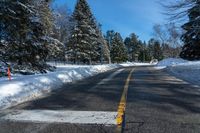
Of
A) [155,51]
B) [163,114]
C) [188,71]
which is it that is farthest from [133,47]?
[163,114]

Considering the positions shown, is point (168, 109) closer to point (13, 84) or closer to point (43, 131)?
point (43, 131)

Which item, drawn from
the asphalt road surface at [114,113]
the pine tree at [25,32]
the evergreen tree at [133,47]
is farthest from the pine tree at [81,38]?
the evergreen tree at [133,47]

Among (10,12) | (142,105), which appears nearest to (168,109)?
(142,105)

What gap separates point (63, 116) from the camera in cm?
715

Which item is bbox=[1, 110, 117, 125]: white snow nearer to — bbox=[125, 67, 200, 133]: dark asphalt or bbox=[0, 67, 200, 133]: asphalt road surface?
bbox=[0, 67, 200, 133]: asphalt road surface

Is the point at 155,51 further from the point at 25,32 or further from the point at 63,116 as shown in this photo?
the point at 63,116

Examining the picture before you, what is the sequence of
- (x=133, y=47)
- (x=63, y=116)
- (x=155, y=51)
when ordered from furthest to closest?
(x=155, y=51) → (x=133, y=47) → (x=63, y=116)

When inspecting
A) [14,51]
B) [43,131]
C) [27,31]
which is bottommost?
[43,131]

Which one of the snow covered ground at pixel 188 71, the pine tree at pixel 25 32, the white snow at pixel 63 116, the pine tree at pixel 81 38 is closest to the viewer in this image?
the white snow at pixel 63 116

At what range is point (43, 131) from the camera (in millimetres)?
5855

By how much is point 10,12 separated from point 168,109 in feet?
49.7

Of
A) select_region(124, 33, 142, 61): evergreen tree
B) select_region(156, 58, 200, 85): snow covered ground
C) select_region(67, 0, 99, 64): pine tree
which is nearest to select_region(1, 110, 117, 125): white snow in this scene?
select_region(156, 58, 200, 85): snow covered ground

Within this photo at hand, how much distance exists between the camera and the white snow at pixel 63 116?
6.62 meters

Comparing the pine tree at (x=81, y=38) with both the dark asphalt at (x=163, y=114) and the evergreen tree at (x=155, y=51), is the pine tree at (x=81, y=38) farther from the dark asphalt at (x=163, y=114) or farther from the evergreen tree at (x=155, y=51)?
the evergreen tree at (x=155, y=51)
